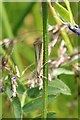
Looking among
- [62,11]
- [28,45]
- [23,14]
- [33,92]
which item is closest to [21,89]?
[33,92]

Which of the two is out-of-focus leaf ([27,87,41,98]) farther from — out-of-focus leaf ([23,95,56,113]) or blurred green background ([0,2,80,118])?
blurred green background ([0,2,80,118])

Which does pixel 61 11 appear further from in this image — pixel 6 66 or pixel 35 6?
pixel 35 6

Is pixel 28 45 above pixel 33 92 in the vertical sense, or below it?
below

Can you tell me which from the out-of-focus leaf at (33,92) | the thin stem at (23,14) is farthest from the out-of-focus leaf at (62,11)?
the thin stem at (23,14)

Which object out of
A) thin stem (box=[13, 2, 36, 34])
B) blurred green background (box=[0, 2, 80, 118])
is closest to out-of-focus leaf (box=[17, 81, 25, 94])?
blurred green background (box=[0, 2, 80, 118])

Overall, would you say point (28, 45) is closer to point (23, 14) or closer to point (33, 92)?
point (23, 14)

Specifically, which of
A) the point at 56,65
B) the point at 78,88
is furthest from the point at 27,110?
the point at 78,88

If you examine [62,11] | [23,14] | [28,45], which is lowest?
[28,45]

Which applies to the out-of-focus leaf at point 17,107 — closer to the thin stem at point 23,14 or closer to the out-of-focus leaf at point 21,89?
the out-of-focus leaf at point 21,89
